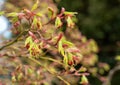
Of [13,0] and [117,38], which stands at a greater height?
[13,0]

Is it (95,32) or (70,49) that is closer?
(70,49)

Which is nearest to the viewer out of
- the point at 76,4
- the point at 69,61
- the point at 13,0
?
the point at 69,61

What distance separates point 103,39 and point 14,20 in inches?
359

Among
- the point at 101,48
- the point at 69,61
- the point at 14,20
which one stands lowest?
the point at 101,48

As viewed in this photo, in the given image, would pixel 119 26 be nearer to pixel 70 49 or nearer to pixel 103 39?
pixel 103 39

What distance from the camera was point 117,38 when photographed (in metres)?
10.9

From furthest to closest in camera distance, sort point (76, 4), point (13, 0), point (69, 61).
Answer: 1. point (76, 4)
2. point (13, 0)
3. point (69, 61)

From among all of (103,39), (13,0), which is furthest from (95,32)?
(13,0)

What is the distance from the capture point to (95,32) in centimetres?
1078

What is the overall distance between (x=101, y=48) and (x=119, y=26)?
83cm

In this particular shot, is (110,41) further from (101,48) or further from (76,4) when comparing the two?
(76,4)

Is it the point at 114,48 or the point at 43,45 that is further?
the point at 114,48

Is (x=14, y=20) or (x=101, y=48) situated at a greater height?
(x=14, y=20)

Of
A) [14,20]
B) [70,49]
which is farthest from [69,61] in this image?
[14,20]
